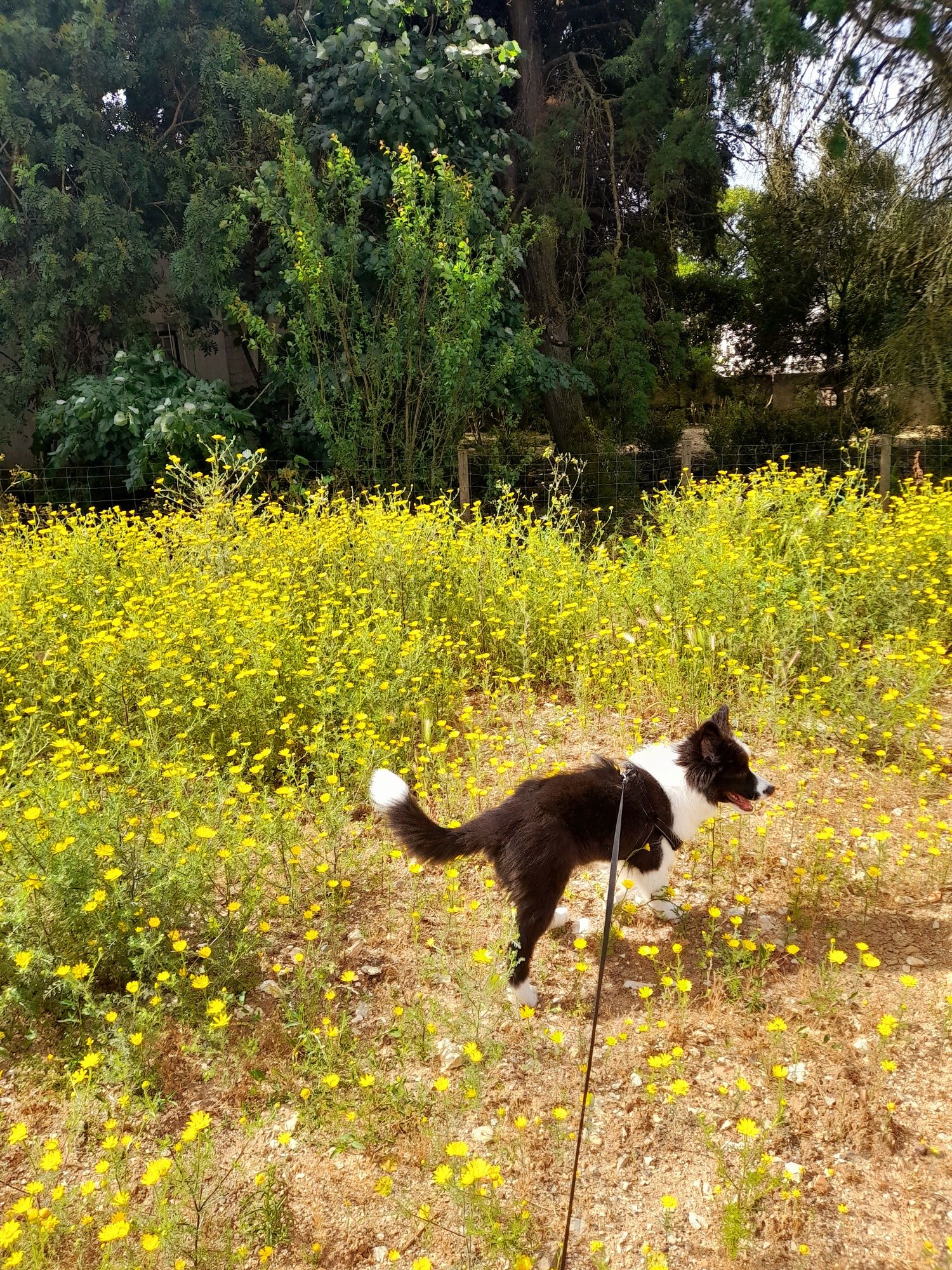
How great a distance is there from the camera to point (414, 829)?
255cm

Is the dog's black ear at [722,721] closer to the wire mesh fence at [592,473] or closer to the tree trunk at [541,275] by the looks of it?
the wire mesh fence at [592,473]

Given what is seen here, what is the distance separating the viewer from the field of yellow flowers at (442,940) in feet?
6.45

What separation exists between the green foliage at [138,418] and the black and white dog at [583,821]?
5.77 metres

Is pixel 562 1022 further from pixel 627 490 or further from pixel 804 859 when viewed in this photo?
pixel 627 490

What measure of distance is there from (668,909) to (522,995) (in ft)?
2.22

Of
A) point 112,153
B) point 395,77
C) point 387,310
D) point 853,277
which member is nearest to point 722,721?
point 387,310

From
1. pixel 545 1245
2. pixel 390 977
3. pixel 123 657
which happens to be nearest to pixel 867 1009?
pixel 545 1245

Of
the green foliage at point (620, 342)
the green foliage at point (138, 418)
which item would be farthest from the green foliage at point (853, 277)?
the green foliage at point (138, 418)

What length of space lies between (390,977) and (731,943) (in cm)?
109

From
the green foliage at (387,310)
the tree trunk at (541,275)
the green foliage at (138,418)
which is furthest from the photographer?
the tree trunk at (541,275)

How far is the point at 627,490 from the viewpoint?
9.79m

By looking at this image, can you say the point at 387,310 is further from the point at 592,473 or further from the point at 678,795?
the point at 678,795

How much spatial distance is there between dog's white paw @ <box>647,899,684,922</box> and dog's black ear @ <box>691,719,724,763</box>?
536mm

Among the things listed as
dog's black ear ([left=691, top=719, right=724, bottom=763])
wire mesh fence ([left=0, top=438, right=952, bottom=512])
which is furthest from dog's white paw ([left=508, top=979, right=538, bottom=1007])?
wire mesh fence ([left=0, top=438, right=952, bottom=512])
